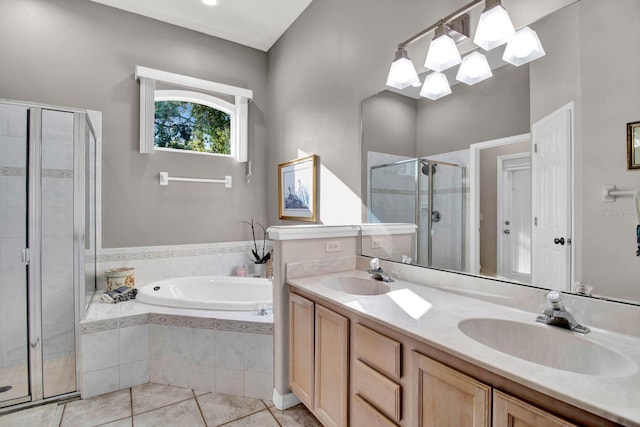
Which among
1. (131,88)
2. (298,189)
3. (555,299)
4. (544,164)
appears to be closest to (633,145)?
(544,164)

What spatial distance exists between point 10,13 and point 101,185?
1.53m

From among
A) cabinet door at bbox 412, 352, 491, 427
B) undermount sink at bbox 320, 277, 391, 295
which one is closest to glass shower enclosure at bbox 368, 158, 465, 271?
undermount sink at bbox 320, 277, 391, 295

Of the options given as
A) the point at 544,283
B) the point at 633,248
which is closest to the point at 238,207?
the point at 544,283

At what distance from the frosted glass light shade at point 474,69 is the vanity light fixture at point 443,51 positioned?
2.2 inches

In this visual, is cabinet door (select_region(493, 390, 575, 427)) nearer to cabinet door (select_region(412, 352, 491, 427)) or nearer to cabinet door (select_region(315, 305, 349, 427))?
cabinet door (select_region(412, 352, 491, 427))

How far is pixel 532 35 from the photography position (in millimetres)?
1306

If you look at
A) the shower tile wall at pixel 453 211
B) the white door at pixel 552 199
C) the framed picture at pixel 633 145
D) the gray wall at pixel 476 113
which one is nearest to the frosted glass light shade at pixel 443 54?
the gray wall at pixel 476 113

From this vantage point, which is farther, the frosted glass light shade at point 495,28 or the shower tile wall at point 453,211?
the shower tile wall at point 453,211

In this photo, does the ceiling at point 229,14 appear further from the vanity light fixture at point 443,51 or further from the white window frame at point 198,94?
the vanity light fixture at point 443,51

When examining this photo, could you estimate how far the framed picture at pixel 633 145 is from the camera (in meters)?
1.03

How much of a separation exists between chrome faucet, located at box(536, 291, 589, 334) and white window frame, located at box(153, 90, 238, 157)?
3.27 meters

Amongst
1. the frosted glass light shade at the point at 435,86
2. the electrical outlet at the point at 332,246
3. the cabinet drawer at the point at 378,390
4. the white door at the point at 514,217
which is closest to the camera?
the cabinet drawer at the point at 378,390

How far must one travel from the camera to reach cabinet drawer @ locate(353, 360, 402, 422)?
119 cm

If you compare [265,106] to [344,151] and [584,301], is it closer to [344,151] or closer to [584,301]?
[344,151]
